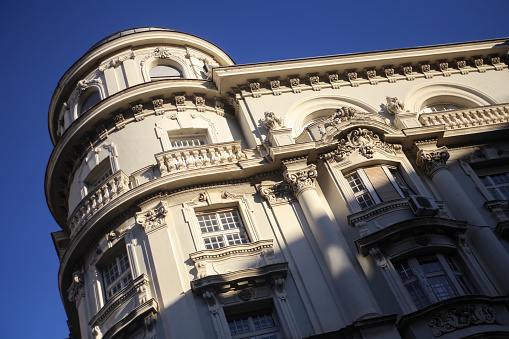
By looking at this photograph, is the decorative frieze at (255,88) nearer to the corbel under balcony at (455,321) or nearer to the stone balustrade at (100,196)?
the stone balustrade at (100,196)

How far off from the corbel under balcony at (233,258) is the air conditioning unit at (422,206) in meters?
4.88

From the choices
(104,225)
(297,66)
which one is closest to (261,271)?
(104,225)

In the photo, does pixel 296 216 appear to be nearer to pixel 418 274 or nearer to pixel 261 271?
pixel 261 271

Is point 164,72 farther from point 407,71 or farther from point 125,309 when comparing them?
point 125,309

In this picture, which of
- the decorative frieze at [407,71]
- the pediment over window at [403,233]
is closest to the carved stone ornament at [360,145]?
the pediment over window at [403,233]

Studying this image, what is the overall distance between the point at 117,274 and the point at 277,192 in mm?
6307

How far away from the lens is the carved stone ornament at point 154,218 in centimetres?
1942

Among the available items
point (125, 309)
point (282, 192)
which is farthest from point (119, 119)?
point (125, 309)

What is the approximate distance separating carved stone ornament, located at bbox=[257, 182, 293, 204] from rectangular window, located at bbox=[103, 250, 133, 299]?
5.29 metres

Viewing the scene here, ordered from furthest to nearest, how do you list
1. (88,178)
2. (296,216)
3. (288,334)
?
(88,178) → (296,216) → (288,334)

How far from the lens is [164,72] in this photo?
26.2 meters

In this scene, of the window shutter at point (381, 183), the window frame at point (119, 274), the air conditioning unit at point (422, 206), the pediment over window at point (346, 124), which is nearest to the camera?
the air conditioning unit at point (422, 206)

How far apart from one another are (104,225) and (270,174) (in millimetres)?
6234

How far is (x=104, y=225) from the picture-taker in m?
20.5
